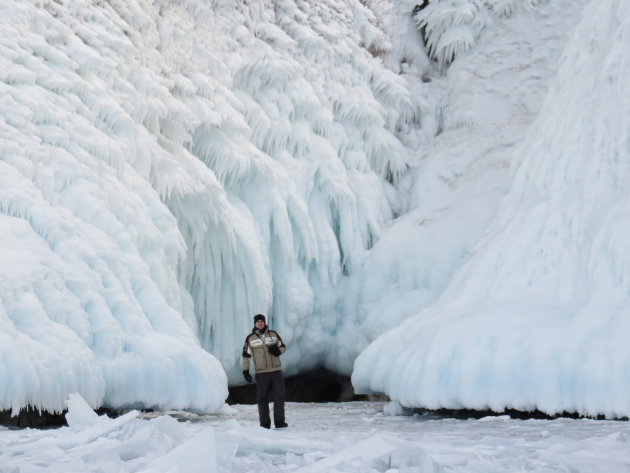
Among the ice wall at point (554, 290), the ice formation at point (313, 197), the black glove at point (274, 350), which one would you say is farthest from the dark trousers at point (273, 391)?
the ice wall at point (554, 290)

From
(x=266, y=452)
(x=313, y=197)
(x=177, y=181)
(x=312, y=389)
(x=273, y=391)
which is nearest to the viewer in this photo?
(x=266, y=452)

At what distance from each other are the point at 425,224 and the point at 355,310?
77.9 inches

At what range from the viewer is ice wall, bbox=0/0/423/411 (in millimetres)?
8602

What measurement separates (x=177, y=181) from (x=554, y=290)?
18.0 ft

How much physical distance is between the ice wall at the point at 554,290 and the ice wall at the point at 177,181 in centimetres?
247

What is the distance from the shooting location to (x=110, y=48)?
12039 mm

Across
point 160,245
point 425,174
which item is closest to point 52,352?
point 160,245

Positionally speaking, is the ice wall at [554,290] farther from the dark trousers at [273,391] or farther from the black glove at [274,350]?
the black glove at [274,350]

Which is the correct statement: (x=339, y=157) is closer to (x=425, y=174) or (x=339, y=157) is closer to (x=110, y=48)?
(x=425, y=174)

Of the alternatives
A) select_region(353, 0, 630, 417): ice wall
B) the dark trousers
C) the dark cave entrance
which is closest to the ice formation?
select_region(353, 0, 630, 417): ice wall

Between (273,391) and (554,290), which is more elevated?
(554,290)

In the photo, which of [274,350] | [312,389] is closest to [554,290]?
[274,350]

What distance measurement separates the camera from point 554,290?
29.5 ft

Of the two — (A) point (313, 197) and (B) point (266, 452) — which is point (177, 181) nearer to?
(A) point (313, 197)
